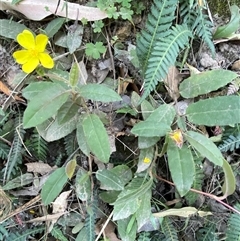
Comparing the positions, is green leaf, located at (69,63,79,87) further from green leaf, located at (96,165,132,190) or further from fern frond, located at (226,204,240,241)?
fern frond, located at (226,204,240,241)

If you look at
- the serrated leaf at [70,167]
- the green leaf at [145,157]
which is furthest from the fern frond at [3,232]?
the green leaf at [145,157]

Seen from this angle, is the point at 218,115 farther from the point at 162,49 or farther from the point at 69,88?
the point at 69,88

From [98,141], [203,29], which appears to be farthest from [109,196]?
[203,29]

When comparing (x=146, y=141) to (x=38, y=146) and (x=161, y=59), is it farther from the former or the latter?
(x=38, y=146)

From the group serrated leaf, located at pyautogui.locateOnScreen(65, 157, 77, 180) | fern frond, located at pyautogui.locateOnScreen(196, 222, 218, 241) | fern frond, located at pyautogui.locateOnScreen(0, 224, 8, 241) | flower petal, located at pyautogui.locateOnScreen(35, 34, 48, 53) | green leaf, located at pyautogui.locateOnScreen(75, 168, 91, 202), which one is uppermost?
flower petal, located at pyautogui.locateOnScreen(35, 34, 48, 53)

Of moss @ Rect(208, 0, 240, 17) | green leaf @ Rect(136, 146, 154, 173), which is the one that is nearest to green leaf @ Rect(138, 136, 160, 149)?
green leaf @ Rect(136, 146, 154, 173)
